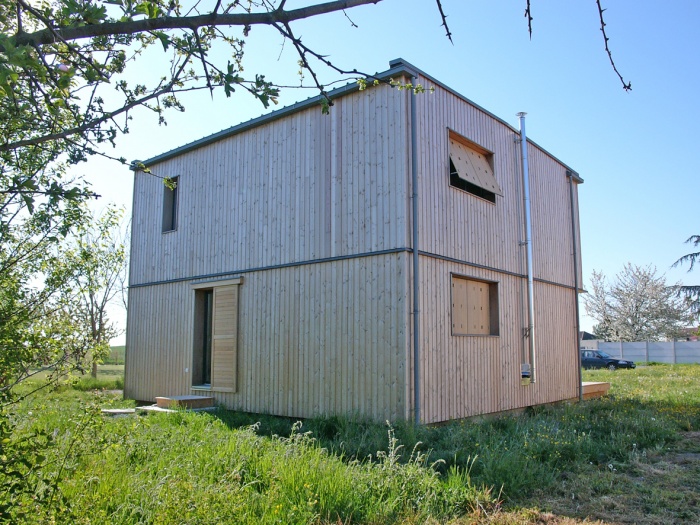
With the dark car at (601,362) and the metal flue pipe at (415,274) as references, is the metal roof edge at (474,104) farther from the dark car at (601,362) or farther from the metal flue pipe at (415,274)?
the dark car at (601,362)

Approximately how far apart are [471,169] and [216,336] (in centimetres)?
586

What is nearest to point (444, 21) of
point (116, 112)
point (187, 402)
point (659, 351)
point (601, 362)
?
point (116, 112)

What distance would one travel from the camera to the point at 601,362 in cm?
3152

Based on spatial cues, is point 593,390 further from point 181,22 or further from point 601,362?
point 601,362

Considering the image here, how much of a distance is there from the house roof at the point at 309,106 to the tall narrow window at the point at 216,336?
3.05 meters

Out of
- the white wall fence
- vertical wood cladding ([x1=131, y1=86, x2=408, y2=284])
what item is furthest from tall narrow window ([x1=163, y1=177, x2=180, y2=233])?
the white wall fence

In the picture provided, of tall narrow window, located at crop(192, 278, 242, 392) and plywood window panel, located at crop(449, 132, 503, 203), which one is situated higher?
plywood window panel, located at crop(449, 132, 503, 203)

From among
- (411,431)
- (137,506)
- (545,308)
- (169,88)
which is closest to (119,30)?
(169,88)

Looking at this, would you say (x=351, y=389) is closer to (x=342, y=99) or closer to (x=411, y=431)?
(x=411, y=431)

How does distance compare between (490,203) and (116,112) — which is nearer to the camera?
(116,112)

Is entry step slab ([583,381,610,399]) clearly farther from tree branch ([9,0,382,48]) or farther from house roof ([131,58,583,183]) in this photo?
tree branch ([9,0,382,48])

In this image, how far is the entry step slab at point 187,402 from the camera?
10512mm

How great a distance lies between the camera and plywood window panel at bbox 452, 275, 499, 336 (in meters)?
9.88

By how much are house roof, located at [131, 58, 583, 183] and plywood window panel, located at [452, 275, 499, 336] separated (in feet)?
11.0
